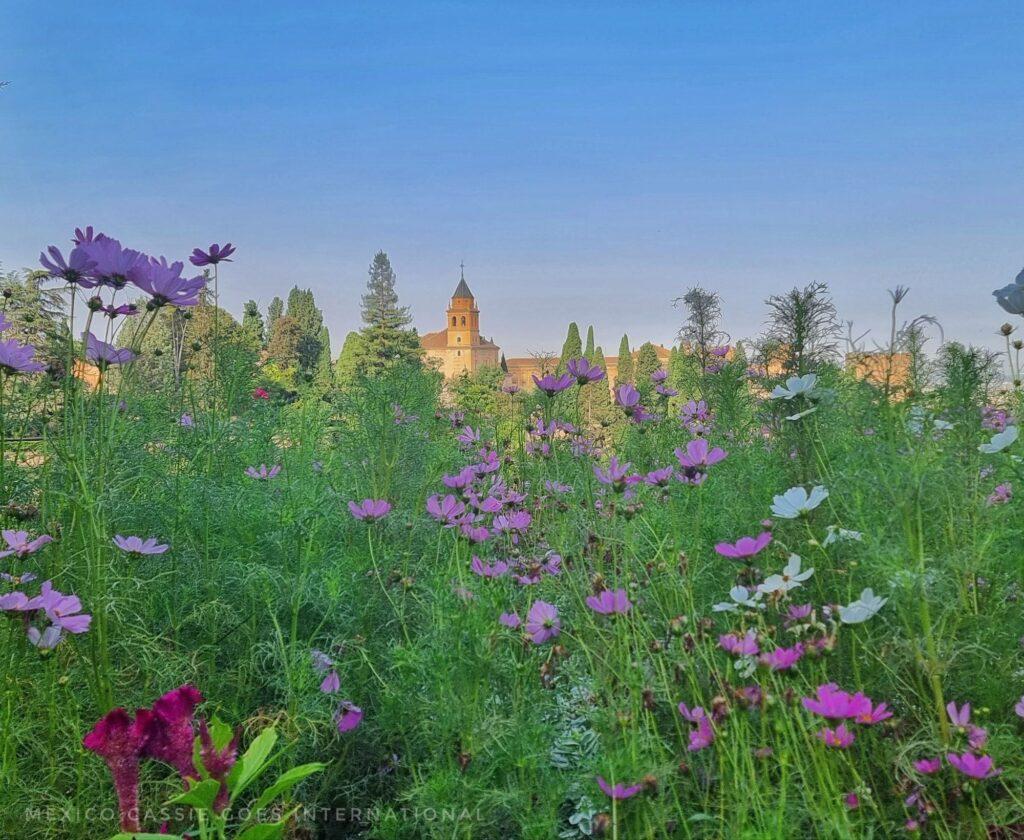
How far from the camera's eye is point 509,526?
1.91 m

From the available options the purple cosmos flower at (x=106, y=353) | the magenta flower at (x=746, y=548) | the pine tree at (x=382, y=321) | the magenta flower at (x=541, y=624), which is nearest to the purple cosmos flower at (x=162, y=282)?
the purple cosmos flower at (x=106, y=353)

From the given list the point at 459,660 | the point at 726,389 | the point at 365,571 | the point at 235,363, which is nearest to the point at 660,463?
the point at 726,389

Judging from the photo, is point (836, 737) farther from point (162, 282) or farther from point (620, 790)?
point (162, 282)

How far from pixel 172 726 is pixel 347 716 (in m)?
0.49

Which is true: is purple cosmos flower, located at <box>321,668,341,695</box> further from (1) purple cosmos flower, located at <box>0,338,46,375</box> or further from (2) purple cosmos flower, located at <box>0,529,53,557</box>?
(1) purple cosmos flower, located at <box>0,338,46,375</box>

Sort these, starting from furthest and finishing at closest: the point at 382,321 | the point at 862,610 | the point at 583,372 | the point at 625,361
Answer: the point at 625,361 < the point at 382,321 < the point at 583,372 < the point at 862,610

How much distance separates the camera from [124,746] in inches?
37.4

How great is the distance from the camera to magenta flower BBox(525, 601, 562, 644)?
1346 millimetres

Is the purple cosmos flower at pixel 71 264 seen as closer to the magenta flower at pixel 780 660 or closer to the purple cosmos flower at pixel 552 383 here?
the purple cosmos flower at pixel 552 383

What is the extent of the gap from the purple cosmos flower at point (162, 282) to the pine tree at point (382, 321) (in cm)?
2258

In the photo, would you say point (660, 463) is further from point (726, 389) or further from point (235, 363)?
point (235, 363)

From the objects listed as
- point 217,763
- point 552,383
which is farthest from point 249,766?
point 552,383

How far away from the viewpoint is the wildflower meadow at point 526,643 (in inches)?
42.1

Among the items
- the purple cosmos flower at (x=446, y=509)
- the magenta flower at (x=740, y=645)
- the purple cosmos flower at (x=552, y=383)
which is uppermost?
the purple cosmos flower at (x=552, y=383)
